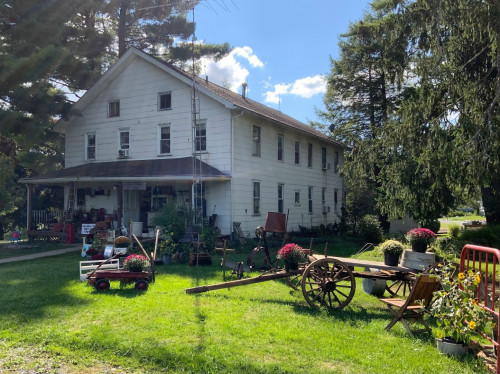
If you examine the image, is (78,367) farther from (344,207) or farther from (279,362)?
(344,207)

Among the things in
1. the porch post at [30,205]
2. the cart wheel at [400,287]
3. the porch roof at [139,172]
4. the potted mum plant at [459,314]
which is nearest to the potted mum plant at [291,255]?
the cart wheel at [400,287]

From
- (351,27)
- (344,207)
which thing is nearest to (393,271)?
(344,207)

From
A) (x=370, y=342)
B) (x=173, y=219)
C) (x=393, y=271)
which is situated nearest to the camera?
(x=370, y=342)

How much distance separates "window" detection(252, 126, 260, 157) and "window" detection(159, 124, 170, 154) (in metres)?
3.97

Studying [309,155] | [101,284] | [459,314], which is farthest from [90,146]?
[459,314]

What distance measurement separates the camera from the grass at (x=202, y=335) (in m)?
4.73

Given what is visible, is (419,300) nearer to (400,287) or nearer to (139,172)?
(400,287)

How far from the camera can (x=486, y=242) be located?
17.1m

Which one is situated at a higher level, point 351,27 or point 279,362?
point 351,27

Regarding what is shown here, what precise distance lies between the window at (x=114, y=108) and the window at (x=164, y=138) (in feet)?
10.0

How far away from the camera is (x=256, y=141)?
738 inches

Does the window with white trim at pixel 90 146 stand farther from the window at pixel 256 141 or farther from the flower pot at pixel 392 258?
the flower pot at pixel 392 258

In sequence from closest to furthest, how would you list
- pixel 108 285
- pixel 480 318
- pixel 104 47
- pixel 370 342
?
pixel 480 318, pixel 370 342, pixel 108 285, pixel 104 47

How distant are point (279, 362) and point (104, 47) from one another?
83.8ft
